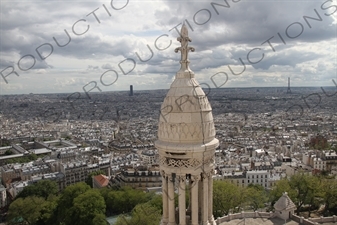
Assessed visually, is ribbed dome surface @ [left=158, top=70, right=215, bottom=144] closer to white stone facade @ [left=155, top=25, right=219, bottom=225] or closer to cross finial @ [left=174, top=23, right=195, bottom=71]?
white stone facade @ [left=155, top=25, right=219, bottom=225]

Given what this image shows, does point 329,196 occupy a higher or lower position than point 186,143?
lower

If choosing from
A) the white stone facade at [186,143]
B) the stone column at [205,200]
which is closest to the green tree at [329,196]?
the stone column at [205,200]

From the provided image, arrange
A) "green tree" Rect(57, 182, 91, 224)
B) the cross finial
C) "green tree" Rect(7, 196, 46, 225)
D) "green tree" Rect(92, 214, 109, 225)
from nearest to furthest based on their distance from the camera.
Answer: the cross finial < "green tree" Rect(92, 214, 109, 225) < "green tree" Rect(57, 182, 91, 224) < "green tree" Rect(7, 196, 46, 225)

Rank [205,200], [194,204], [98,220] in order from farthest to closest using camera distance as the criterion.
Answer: [98,220], [205,200], [194,204]

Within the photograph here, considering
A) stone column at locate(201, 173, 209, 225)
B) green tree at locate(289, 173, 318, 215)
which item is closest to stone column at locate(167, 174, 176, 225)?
stone column at locate(201, 173, 209, 225)

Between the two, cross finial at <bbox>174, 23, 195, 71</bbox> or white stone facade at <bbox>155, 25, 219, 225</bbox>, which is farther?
cross finial at <bbox>174, 23, 195, 71</bbox>

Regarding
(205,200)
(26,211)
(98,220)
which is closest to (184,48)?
(205,200)

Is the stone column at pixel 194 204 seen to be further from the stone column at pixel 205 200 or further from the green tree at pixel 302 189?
the green tree at pixel 302 189

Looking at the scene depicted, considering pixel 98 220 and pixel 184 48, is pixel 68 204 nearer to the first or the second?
pixel 98 220

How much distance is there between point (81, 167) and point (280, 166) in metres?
38.9

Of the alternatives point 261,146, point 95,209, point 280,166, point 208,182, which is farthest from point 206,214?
point 261,146

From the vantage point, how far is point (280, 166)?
2400 inches

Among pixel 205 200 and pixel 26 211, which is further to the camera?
pixel 26 211

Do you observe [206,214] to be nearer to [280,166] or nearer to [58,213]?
[58,213]
